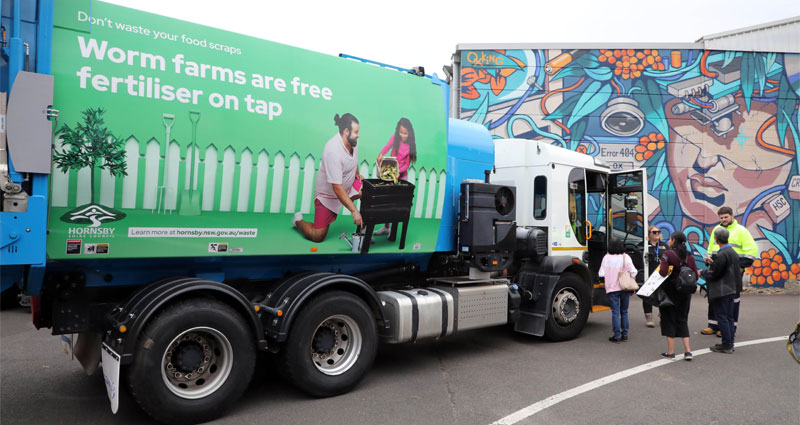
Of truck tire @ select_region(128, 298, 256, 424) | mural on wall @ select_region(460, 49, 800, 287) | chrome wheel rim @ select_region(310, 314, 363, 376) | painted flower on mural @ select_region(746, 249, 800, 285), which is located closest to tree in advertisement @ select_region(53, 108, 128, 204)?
truck tire @ select_region(128, 298, 256, 424)

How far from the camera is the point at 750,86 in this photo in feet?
47.6

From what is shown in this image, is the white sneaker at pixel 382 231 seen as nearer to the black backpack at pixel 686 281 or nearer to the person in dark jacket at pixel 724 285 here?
the black backpack at pixel 686 281

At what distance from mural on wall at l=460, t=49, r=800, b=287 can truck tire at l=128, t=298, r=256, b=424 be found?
37.6 feet

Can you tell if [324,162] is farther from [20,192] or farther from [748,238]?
[748,238]

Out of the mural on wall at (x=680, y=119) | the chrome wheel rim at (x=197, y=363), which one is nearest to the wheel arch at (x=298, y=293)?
the chrome wheel rim at (x=197, y=363)

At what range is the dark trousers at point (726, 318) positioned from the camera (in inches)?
272

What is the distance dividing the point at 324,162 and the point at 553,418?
123 inches

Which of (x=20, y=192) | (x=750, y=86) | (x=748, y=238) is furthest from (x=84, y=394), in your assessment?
(x=750, y=86)

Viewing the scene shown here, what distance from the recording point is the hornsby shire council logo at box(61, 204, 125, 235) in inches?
150

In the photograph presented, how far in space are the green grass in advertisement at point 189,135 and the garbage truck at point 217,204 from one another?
0.01 m

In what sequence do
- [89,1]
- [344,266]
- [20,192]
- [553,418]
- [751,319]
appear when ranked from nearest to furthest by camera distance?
[20,192], [89,1], [553,418], [344,266], [751,319]

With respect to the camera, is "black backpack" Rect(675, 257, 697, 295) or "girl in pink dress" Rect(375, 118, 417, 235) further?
"black backpack" Rect(675, 257, 697, 295)

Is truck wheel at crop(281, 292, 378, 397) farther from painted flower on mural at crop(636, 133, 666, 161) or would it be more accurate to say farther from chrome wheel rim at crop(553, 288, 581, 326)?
painted flower on mural at crop(636, 133, 666, 161)

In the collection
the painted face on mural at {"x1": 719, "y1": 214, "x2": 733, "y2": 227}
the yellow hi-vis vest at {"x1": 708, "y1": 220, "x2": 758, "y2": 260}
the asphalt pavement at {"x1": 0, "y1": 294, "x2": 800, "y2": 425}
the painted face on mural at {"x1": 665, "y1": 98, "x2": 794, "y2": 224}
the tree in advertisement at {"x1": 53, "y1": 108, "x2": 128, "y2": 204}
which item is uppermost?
the painted face on mural at {"x1": 665, "y1": 98, "x2": 794, "y2": 224}
